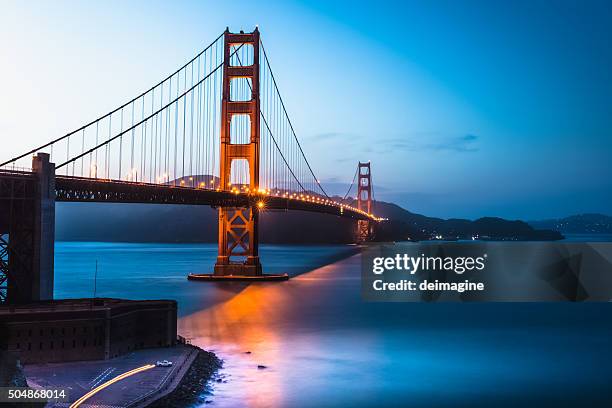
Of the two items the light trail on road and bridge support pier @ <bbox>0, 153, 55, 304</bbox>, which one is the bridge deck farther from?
the light trail on road

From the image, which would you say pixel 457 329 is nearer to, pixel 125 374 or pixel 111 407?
pixel 125 374

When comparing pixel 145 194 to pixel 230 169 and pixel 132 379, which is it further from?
pixel 132 379

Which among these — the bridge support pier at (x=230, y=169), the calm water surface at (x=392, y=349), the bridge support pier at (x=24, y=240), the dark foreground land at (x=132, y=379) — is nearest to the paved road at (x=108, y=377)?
the dark foreground land at (x=132, y=379)

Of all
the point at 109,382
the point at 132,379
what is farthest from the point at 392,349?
the point at 109,382

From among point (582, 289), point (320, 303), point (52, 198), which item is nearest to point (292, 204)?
point (320, 303)

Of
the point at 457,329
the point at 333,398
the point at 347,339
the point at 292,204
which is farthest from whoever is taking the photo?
the point at 292,204

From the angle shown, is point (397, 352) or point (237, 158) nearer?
point (397, 352)

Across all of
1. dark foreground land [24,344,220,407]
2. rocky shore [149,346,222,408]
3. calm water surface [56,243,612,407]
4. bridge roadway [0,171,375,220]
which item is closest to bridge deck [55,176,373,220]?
bridge roadway [0,171,375,220]
